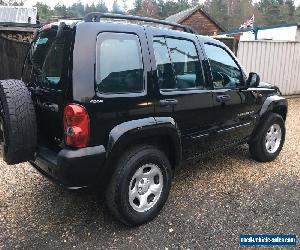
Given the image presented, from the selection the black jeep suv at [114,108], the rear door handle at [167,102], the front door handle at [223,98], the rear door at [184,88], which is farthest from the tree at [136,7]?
the rear door handle at [167,102]

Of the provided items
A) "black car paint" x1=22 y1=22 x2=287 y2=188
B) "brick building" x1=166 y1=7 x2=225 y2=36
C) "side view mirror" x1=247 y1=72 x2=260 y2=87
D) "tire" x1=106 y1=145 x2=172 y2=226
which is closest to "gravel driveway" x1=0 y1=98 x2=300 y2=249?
"tire" x1=106 y1=145 x2=172 y2=226

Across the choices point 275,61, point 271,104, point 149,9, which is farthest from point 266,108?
point 149,9

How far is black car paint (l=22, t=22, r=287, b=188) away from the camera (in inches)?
121

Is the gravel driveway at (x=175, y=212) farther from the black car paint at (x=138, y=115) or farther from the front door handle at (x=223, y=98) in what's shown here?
the front door handle at (x=223, y=98)

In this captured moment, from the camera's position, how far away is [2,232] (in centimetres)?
350

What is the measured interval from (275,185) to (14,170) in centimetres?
361

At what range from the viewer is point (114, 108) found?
3221 millimetres

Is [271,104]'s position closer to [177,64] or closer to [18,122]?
[177,64]

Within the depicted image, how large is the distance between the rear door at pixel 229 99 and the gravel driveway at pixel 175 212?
0.64 meters

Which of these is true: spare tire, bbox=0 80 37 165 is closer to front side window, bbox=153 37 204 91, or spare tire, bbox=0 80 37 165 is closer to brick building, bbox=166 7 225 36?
front side window, bbox=153 37 204 91

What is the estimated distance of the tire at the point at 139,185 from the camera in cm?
335

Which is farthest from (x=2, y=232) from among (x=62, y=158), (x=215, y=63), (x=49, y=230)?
(x=215, y=63)

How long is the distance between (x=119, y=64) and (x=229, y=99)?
Result: 5.96ft

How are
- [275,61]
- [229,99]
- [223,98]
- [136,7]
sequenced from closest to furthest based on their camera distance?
[223,98] → [229,99] → [275,61] → [136,7]
